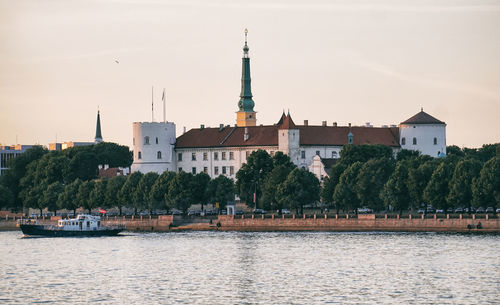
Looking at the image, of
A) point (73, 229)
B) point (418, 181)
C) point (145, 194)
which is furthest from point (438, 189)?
point (145, 194)

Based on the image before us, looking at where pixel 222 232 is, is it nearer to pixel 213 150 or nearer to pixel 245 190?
pixel 245 190

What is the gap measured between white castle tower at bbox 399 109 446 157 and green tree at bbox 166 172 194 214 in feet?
151

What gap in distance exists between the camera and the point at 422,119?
7151 inches

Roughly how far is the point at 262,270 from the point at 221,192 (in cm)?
6665

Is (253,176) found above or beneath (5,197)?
above

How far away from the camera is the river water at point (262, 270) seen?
218ft

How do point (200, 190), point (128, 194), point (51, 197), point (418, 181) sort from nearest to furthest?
point (418, 181), point (200, 190), point (128, 194), point (51, 197)

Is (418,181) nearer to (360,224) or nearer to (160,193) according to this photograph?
(360,224)

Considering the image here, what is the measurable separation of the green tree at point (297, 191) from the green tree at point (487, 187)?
80.7 ft

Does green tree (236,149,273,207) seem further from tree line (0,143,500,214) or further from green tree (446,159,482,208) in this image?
green tree (446,159,482,208)

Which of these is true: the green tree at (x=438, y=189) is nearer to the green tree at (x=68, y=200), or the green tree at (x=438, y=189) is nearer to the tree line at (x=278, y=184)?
the tree line at (x=278, y=184)

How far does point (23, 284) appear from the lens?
74250 mm

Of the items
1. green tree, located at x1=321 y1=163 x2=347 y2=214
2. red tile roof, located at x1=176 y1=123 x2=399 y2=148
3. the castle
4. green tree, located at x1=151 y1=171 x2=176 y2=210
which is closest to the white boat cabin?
green tree, located at x1=151 y1=171 x2=176 y2=210

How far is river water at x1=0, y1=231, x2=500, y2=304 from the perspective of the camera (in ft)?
218
